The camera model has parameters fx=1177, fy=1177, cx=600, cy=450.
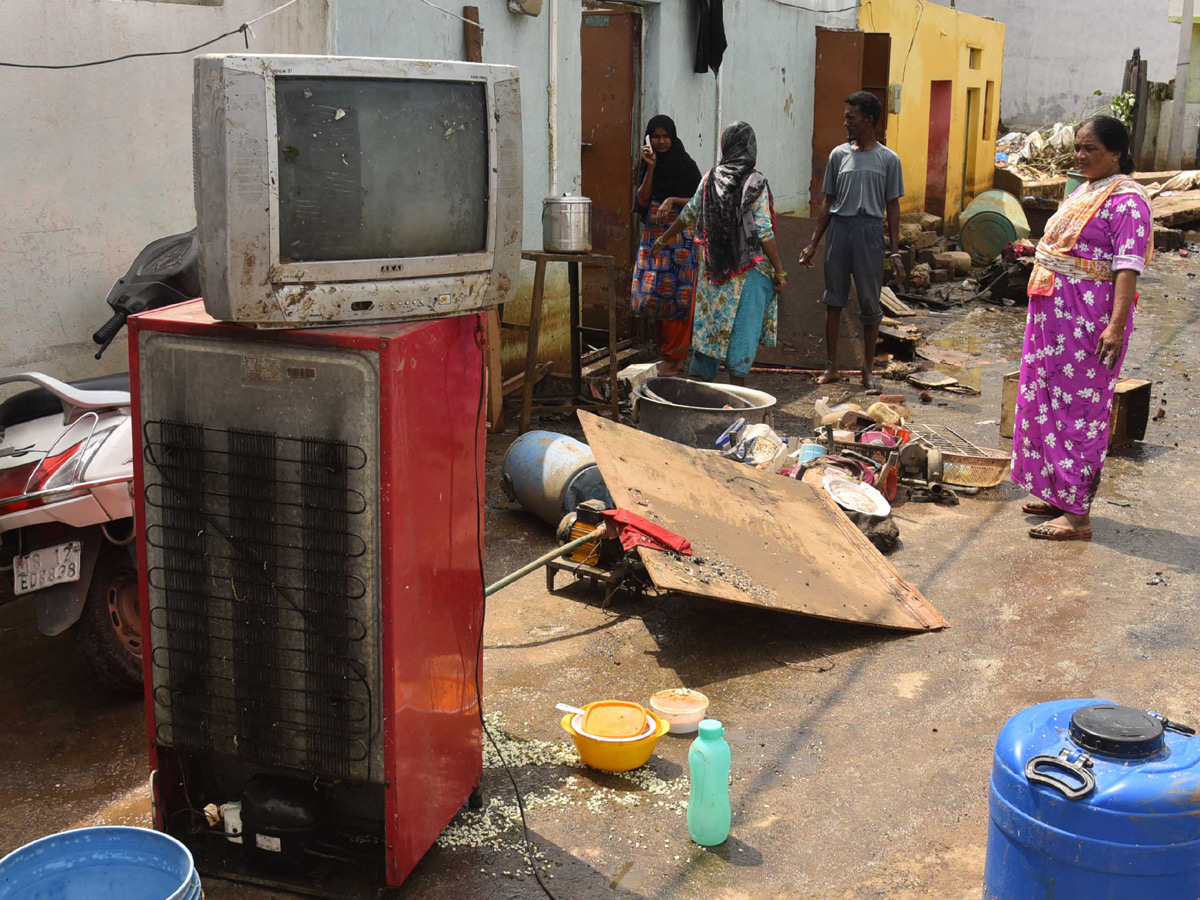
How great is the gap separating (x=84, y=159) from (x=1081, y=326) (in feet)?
14.6

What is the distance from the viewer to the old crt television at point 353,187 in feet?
8.09

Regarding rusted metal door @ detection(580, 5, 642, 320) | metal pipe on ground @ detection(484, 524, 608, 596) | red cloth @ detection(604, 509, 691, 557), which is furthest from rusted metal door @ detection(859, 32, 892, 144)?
red cloth @ detection(604, 509, 691, 557)

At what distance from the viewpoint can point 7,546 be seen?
3.75 m

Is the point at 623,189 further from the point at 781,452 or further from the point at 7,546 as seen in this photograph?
the point at 7,546

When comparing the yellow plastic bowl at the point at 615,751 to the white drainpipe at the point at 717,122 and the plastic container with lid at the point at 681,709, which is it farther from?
the white drainpipe at the point at 717,122

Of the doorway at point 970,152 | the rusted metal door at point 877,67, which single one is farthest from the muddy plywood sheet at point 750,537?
the doorway at point 970,152

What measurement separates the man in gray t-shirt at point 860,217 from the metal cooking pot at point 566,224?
6.61 ft

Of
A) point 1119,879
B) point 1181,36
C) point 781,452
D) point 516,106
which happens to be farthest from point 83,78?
point 1181,36

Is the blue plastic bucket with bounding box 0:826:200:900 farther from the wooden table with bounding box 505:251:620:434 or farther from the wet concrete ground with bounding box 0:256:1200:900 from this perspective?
the wooden table with bounding box 505:251:620:434

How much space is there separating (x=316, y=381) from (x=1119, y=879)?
1.97 meters

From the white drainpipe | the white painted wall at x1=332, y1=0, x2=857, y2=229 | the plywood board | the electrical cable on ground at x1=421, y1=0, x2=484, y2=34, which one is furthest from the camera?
the plywood board

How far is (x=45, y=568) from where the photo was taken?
12.0ft

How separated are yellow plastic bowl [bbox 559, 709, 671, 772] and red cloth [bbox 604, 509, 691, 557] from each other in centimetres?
94

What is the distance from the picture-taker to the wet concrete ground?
3113 mm
